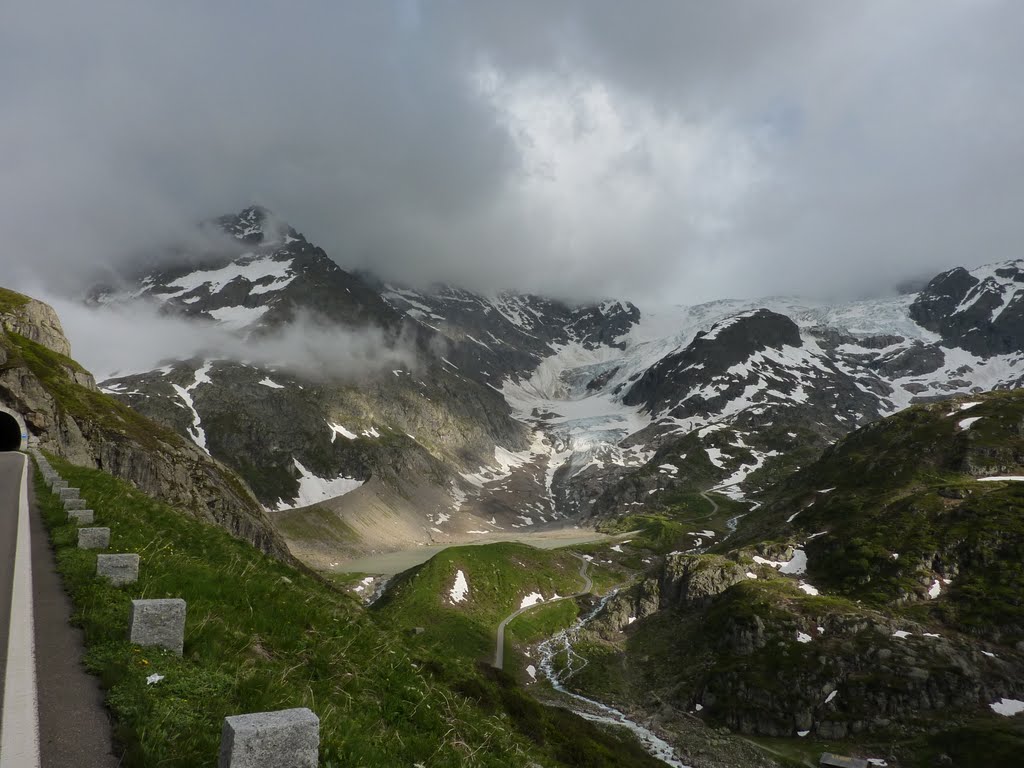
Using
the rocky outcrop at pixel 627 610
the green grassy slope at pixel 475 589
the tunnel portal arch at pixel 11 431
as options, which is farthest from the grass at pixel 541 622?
the tunnel portal arch at pixel 11 431

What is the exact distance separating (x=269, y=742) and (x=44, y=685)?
4.75m

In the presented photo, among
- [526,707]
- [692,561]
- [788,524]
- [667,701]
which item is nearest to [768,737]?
[667,701]

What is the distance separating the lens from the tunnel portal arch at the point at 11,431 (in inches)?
2632

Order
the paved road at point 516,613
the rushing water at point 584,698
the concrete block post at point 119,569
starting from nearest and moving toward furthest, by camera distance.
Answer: the concrete block post at point 119,569 → the rushing water at point 584,698 → the paved road at point 516,613

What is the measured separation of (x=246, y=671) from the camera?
377 inches

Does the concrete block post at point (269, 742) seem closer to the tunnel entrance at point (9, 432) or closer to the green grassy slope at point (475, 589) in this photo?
the tunnel entrance at point (9, 432)

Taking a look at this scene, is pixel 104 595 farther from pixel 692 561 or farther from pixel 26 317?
pixel 26 317

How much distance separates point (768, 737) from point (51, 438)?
99.6 meters

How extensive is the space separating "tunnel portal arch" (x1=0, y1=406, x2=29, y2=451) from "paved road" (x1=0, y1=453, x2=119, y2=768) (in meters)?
69.3

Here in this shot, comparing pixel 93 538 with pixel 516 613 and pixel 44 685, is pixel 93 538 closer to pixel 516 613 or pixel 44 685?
pixel 44 685

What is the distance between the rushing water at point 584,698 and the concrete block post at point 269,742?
71.3 m

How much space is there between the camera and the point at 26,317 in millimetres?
120312

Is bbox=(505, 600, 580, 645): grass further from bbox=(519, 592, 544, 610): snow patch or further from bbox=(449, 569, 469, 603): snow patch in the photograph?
bbox=(449, 569, 469, 603): snow patch

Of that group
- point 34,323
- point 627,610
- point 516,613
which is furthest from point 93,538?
point 34,323
